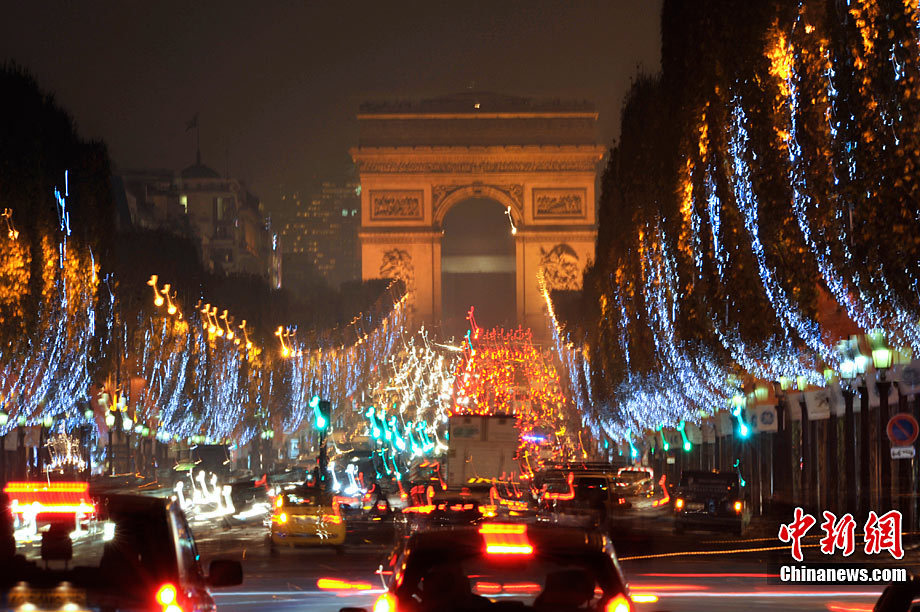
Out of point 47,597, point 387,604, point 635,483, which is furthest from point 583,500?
point 47,597

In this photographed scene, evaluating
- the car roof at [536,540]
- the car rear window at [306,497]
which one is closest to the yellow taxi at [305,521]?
the car rear window at [306,497]

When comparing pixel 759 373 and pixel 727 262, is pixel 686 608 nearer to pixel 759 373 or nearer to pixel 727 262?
pixel 727 262

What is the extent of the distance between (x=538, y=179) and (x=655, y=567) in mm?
109454

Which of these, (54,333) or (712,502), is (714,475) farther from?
(54,333)

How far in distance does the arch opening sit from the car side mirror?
5911 inches

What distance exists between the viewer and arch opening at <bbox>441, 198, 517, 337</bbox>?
169 metres

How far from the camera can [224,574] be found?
9.07 m

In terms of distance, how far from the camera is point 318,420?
4450 centimetres

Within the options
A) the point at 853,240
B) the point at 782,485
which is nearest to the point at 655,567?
the point at 853,240

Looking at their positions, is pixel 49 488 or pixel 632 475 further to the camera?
pixel 632 475

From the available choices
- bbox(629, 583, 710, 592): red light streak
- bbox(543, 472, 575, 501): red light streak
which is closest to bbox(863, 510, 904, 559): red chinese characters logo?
bbox(629, 583, 710, 592): red light streak

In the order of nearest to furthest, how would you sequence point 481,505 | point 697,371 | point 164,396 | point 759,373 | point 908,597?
point 908,597 → point 481,505 → point 759,373 → point 697,371 → point 164,396

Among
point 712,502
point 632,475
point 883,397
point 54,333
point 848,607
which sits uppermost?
point 54,333

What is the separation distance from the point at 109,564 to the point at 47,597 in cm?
39
